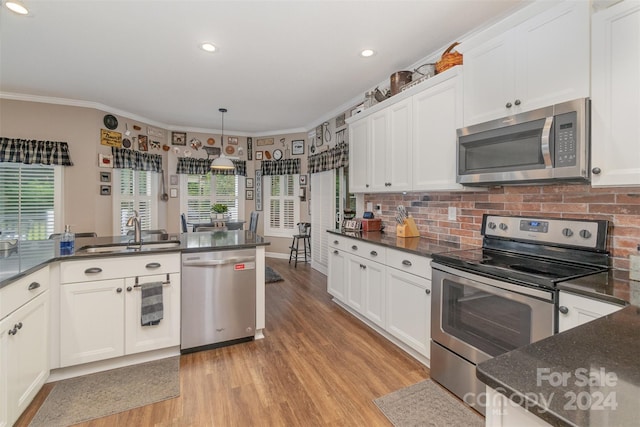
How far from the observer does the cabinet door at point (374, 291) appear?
109 inches

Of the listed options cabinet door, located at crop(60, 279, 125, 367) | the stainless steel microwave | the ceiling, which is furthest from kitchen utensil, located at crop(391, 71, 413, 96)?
cabinet door, located at crop(60, 279, 125, 367)

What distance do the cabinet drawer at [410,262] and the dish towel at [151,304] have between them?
193cm

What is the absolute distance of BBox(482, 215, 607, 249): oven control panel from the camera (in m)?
1.73

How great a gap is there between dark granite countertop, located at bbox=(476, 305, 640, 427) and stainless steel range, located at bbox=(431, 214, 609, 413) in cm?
71

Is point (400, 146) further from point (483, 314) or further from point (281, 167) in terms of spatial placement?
point (281, 167)

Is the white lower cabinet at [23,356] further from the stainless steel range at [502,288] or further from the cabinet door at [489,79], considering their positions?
the cabinet door at [489,79]

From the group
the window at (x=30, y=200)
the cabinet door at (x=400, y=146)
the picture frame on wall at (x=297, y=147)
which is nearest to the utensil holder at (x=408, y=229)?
the cabinet door at (x=400, y=146)

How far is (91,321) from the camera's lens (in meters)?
2.21

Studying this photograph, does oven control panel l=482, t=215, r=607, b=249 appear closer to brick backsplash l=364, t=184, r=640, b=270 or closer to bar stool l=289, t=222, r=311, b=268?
brick backsplash l=364, t=184, r=640, b=270

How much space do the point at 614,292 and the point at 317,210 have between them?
14.5 feet

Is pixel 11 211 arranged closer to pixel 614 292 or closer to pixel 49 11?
pixel 49 11

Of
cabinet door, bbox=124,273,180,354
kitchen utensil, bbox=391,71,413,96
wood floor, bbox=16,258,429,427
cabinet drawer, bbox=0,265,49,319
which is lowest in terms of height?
wood floor, bbox=16,258,429,427

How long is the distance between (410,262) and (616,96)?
1.54 metres

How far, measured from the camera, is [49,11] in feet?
7.64
